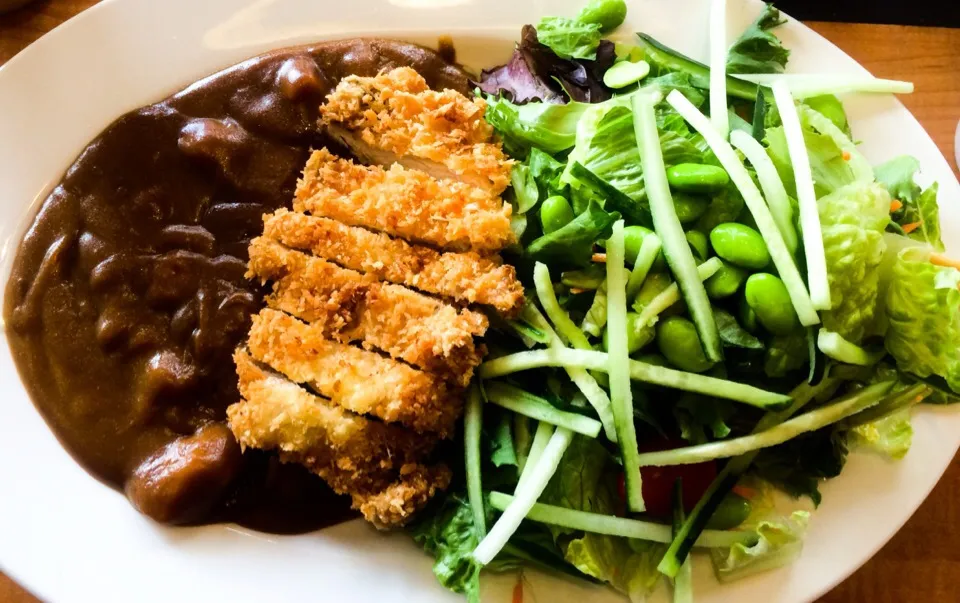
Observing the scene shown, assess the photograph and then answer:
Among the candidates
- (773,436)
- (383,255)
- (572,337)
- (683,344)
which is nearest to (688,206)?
(683,344)

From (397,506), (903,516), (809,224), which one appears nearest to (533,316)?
(397,506)

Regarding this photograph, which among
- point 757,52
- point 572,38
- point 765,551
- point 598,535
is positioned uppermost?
point 572,38

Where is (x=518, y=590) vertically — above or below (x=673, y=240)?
below

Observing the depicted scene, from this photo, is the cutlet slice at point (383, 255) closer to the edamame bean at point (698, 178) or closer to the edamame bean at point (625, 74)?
the edamame bean at point (698, 178)

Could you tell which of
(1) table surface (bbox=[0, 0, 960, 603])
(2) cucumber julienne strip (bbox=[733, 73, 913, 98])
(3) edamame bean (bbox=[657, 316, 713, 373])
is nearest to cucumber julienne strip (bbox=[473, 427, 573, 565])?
(3) edamame bean (bbox=[657, 316, 713, 373])

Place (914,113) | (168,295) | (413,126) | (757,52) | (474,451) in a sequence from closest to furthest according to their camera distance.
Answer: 1. (474,451)
2. (168,295)
3. (413,126)
4. (757,52)
5. (914,113)

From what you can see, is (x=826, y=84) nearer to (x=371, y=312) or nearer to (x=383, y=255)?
(x=383, y=255)

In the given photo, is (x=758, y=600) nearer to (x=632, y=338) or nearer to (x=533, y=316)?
(x=632, y=338)

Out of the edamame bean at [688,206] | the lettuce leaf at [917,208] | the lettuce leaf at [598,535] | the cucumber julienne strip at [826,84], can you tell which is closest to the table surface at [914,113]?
the cucumber julienne strip at [826,84]
